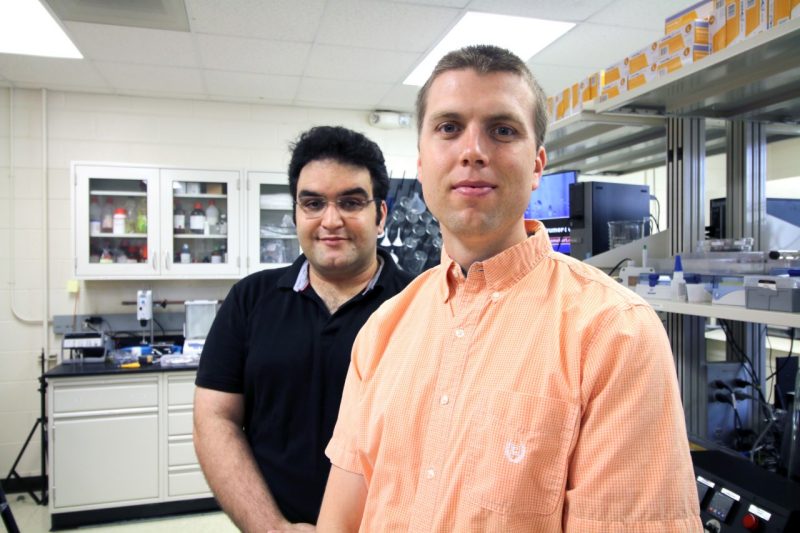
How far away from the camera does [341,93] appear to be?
403cm

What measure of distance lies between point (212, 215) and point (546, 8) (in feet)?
8.60

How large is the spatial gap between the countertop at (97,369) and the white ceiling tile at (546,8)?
8.89ft

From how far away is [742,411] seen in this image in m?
1.75

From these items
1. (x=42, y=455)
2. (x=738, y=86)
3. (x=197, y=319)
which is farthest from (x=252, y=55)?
(x=42, y=455)

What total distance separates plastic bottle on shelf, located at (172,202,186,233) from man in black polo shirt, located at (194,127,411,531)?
8.52 ft

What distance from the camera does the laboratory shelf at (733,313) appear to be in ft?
Result: 3.63

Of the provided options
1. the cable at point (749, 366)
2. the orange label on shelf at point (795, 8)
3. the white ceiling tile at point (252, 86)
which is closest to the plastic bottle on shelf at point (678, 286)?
the cable at point (749, 366)

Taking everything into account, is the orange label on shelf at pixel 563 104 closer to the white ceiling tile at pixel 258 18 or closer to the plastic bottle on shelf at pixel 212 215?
the white ceiling tile at pixel 258 18

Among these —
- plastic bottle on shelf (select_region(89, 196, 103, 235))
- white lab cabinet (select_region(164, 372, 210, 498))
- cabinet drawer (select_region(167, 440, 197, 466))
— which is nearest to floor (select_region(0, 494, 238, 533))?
white lab cabinet (select_region(164, 372, 210, 498))

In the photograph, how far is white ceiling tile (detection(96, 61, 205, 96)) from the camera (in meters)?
3.46

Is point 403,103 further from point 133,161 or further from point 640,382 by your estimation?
point 640,382

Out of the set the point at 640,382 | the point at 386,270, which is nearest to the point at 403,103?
the point at 386,270

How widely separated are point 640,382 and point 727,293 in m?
0.82

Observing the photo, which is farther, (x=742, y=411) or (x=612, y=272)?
(x=612, y=272)
